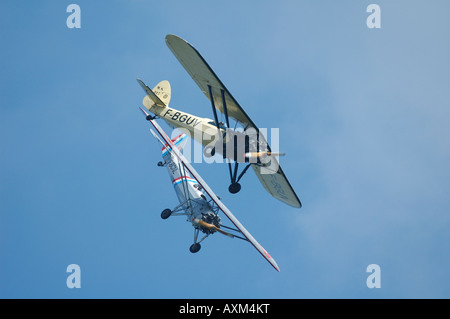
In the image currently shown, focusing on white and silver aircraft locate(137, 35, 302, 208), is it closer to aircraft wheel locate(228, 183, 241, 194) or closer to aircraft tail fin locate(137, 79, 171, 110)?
aircraft wheel locate(228, 183, 241, 194)

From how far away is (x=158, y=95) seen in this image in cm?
3366

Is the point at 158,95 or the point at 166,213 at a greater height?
the point at 158,95

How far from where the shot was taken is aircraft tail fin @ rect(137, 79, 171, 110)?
33.2 m

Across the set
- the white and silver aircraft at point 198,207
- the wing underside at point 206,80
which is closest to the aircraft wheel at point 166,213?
the white and silver aircraft at point 198,207

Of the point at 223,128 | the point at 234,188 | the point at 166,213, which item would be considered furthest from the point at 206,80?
the point at 166,213

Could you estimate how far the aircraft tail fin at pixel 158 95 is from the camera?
1309 inches

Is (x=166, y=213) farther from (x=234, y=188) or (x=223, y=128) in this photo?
(x=223, y=128)

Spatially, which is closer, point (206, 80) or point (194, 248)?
point (206, 80)

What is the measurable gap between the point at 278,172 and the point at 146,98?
29.0 ft

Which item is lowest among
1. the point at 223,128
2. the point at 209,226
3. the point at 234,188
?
the point at 209,226

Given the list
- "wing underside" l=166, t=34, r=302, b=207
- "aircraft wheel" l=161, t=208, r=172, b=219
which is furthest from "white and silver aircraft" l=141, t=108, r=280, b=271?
"wing underside" l=166, t=34, r=302, b=207

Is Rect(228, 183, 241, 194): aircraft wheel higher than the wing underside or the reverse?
the reverse

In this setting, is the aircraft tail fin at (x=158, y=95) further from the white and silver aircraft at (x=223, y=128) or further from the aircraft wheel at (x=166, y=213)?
the aircraft wheel at (x=166, y=213)
